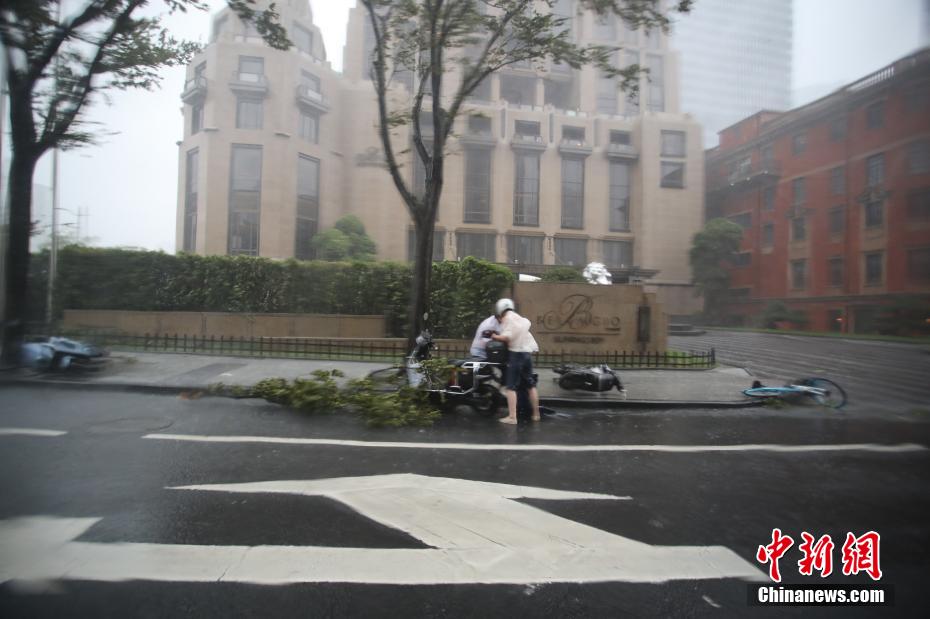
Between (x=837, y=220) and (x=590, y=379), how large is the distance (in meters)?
4.42

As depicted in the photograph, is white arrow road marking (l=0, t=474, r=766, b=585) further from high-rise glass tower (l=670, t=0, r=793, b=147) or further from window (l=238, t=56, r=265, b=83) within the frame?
window (l=238, t=56, r=265, b=83)

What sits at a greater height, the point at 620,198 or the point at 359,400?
the point at 620,198

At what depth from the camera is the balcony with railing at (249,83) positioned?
52.8 feet

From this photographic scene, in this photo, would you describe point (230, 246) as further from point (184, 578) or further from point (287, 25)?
point (184, 578)

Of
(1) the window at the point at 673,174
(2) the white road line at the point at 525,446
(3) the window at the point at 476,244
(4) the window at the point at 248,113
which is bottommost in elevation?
(2) the white road line at the point at 525,446

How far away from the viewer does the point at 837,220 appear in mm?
5867

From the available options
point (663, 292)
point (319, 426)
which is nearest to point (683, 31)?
point (319, 426)

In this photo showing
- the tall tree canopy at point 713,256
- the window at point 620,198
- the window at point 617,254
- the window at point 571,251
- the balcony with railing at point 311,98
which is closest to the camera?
the balcony with railing at point 311,98

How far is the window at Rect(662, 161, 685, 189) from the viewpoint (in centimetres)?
3394

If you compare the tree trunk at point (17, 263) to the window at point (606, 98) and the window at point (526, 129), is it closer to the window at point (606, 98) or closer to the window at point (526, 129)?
the window at point (526, 129)

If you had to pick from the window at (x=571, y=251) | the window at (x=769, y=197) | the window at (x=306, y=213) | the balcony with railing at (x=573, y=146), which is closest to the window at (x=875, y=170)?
the window at (x=769, y=197)

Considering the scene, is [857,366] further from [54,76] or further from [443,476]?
[54,76]

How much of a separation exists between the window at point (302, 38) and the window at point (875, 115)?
10.1 meters

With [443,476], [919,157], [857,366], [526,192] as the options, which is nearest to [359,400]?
[443,476]
